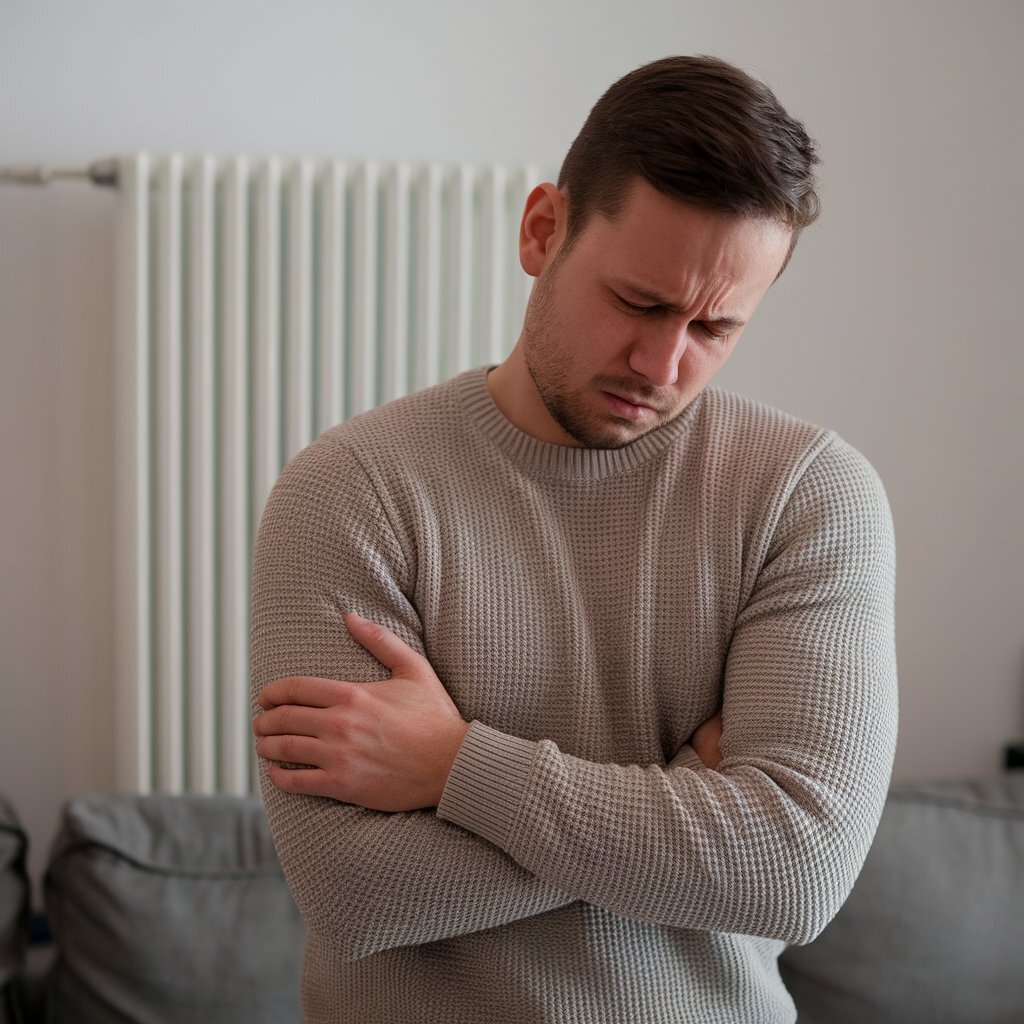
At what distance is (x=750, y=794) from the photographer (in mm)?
921

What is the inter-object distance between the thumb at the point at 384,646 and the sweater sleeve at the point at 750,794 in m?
0.09

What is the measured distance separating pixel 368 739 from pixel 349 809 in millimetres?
63

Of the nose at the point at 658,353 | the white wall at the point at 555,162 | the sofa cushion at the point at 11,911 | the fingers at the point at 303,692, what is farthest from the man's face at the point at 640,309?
the white wall at the point at 555,162

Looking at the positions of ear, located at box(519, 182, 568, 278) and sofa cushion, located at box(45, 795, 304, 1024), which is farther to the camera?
sofa cushion, located at box(45, 795, 304, 1024)

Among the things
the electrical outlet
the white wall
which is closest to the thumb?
the white wall

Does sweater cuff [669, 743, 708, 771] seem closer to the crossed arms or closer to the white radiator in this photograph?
the crossed arms

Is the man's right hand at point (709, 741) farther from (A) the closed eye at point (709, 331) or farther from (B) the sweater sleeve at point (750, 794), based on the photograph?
(A) the closed eye at point (709, 331)

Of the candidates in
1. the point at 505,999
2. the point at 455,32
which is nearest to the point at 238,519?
the point at 455,32

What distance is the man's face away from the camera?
0.95m

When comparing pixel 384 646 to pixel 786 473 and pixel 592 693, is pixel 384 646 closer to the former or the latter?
pixel 592 693

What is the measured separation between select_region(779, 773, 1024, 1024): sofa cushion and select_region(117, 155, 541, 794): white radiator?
43.6 inches

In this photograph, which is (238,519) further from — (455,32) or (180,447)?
(455,32)

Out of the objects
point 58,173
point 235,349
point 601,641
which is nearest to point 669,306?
point 601,641

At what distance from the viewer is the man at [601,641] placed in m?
0.92
